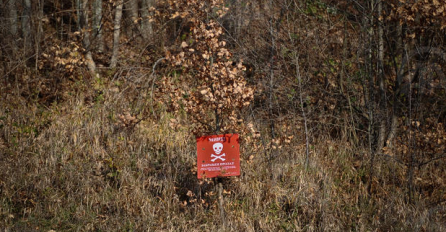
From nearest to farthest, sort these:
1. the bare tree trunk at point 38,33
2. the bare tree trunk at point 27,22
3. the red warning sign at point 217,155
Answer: the red warning sign at point 217,155 → the bare tree trunk at point 38,33 → the bare tree trunk at point 27,22

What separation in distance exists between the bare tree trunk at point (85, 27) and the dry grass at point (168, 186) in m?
2.32

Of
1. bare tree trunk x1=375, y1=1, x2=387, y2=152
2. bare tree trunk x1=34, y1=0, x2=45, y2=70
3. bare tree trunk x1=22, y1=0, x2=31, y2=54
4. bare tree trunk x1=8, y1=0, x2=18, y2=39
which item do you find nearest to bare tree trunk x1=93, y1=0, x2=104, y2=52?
bare tree trunk x1=34, y1=0, x2=45, y2=70

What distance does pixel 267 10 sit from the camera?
29.6 feet

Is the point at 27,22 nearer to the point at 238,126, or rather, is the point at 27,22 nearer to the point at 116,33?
the point at 116,33

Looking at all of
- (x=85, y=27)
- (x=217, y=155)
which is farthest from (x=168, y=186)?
(x=85, y=27)

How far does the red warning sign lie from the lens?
5535 millimetres

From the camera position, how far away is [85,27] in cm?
984

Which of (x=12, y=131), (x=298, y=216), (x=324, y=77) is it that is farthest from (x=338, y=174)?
(x=12, y=131)

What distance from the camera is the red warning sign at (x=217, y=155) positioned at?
5.54 m

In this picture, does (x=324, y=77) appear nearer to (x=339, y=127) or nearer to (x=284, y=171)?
(x=339, y=127)

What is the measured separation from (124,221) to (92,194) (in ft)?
2.61

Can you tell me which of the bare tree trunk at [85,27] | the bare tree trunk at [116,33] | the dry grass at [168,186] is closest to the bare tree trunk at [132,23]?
the bare tree trunk at [116,33]

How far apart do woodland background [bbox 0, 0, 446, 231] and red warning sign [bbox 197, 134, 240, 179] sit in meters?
0.20

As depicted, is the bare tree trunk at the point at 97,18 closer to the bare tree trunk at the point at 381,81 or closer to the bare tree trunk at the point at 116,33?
the bare tree trunk at the point at 116,33
